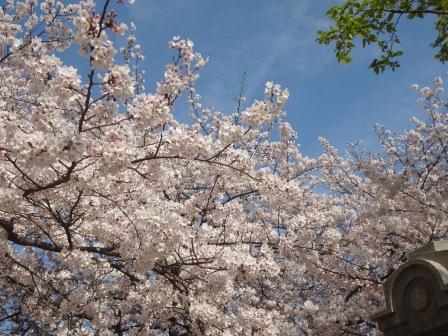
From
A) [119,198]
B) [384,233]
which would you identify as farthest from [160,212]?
[384,233]

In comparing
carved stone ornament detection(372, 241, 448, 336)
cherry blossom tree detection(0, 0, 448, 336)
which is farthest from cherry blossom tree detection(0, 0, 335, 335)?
carved stone ornament detection(372, 241, 448, 336)

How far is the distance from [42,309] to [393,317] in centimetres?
860

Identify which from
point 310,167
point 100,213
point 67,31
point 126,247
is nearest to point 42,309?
point 100,213

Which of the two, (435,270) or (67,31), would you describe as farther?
(67,31)

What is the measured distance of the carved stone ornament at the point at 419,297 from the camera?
19.2 feet

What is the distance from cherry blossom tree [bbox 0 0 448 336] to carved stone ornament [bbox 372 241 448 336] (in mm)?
2421

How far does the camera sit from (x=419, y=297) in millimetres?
6273

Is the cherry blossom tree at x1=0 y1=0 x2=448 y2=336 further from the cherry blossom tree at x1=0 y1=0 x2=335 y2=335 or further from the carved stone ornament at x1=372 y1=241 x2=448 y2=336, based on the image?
the carved stone ornament at x1=372 y1=241 x2=448 y2=336

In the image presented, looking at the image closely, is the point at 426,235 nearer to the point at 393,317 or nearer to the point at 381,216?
the point at 381,216

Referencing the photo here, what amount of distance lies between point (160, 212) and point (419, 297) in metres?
4.14

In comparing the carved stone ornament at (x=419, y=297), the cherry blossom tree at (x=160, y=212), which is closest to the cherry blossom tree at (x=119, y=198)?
the cherry blossom tree at (x=160, y=212)

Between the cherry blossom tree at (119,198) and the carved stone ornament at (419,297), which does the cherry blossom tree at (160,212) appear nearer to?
the cherry blossom tree at (119,198)

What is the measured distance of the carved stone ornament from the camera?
5.86 meters

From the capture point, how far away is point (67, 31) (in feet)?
31.5
